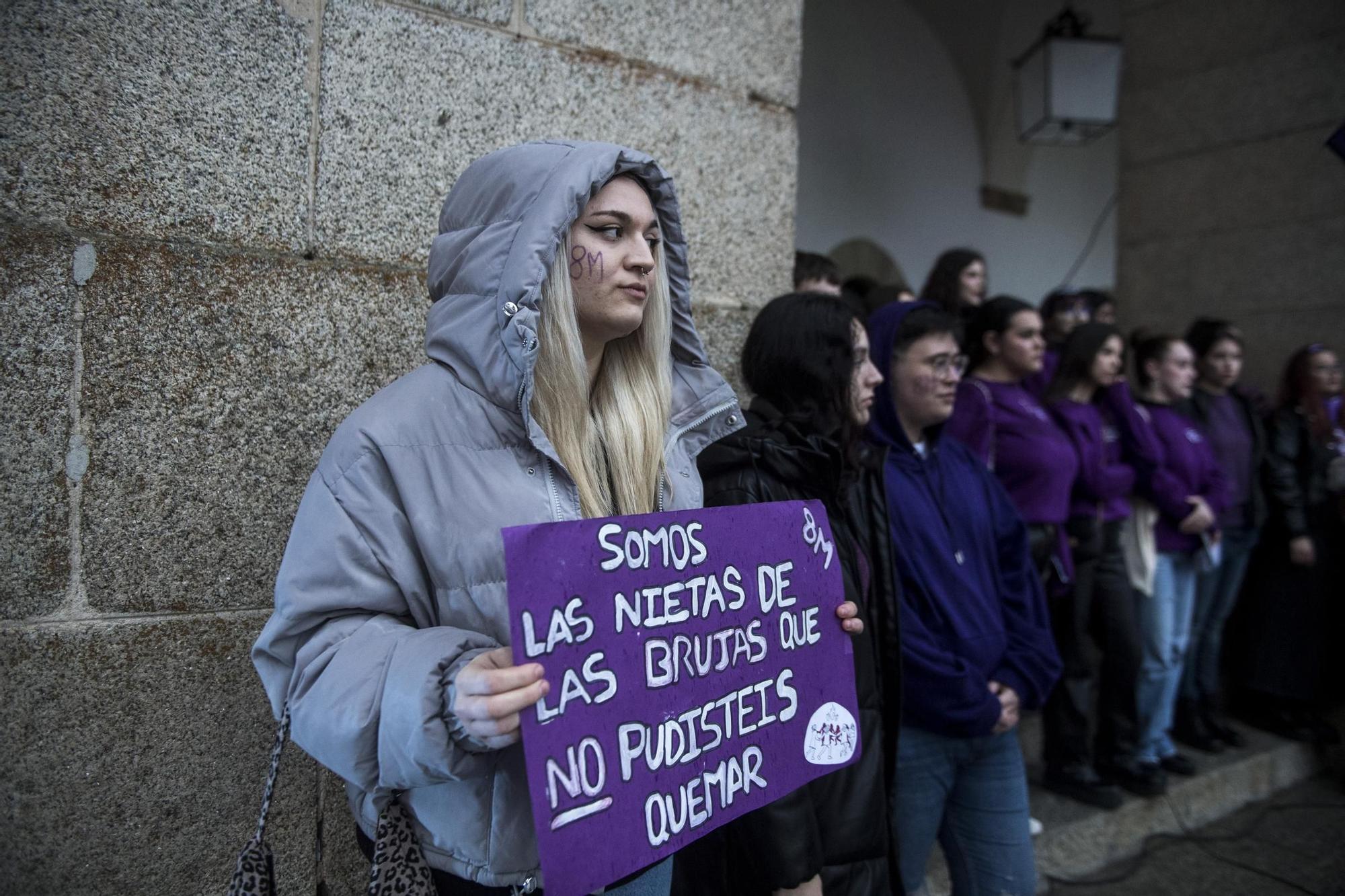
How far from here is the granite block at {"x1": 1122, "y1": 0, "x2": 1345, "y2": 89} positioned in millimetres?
5262

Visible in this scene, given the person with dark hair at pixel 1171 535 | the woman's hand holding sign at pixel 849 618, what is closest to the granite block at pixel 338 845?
the woman's hand holding sign at pixel 849 618

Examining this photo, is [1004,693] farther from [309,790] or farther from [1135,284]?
[1135,284]

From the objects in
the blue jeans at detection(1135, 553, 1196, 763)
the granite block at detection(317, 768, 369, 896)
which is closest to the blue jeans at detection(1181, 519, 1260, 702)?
the blue jeans at detection(1135, 553, 1196, 763)

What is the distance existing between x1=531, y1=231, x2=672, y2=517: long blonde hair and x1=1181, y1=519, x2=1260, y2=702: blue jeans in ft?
12.6

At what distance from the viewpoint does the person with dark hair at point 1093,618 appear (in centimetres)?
368

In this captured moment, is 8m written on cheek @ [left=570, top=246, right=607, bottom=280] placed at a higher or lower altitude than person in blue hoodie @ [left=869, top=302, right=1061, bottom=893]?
higher

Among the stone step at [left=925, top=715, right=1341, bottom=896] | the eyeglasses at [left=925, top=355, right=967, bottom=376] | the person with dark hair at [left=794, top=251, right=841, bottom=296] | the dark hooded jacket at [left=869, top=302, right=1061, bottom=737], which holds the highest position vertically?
the person with dark hair at [left=794, top=251, right=841, bottom=296]

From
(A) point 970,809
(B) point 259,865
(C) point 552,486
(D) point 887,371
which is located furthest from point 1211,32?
(B) point 259,865

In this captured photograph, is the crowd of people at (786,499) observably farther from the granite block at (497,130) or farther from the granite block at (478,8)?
the granite block at (478,8)

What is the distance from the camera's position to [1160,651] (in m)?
3.96

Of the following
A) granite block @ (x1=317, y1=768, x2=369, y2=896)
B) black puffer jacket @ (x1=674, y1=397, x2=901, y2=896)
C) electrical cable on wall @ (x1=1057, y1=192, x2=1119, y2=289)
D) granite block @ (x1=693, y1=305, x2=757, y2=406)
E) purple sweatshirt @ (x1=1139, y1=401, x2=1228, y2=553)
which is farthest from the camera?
electrical cable on wall @ (x1=1057, y1=192, x2=1119, y2=289)

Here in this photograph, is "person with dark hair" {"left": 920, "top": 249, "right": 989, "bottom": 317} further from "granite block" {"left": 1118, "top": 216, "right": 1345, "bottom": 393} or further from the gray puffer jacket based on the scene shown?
the gray puffer jacket

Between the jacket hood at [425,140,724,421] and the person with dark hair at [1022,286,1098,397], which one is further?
the person with dark hair at [1022,286,1098,397]

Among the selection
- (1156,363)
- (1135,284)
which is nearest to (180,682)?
(1156,363)
